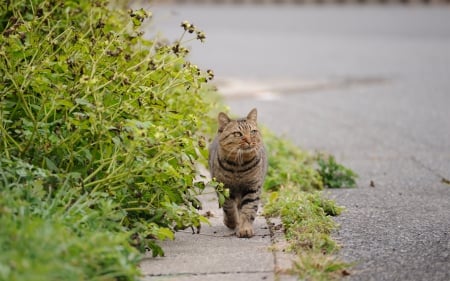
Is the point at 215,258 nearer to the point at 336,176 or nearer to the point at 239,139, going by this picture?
the point at 239,139

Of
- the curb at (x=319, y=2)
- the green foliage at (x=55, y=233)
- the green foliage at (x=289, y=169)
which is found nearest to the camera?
the green foliage at (x=55, y=233)

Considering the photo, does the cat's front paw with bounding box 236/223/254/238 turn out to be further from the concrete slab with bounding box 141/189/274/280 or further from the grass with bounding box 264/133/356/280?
the grass with bounding box 264/133/356/280

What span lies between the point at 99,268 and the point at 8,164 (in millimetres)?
1066

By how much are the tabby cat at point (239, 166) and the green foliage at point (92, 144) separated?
0.98 ft

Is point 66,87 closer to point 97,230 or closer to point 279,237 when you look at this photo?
point 97,230

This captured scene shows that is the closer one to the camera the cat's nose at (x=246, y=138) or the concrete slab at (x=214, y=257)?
the concrete slab at (x=214, y=257)

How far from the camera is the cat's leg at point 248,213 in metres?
5.51

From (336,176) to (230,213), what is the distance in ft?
5.49

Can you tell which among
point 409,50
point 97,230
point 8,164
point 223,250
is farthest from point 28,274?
point 409,50

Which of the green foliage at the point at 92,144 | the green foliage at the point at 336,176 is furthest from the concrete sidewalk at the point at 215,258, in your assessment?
the green foliage at the point at 336,176

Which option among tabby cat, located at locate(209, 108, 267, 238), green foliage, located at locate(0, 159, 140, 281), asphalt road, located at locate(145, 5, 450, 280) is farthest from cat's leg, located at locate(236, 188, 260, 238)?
green foliage, located at locate(0, 159, 140, 281)

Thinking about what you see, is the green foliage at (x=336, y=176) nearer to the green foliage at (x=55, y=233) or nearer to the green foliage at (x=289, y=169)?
the green foliage at (x=289, y=169)

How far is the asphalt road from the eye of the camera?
536cm

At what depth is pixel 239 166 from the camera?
5.75 meters
